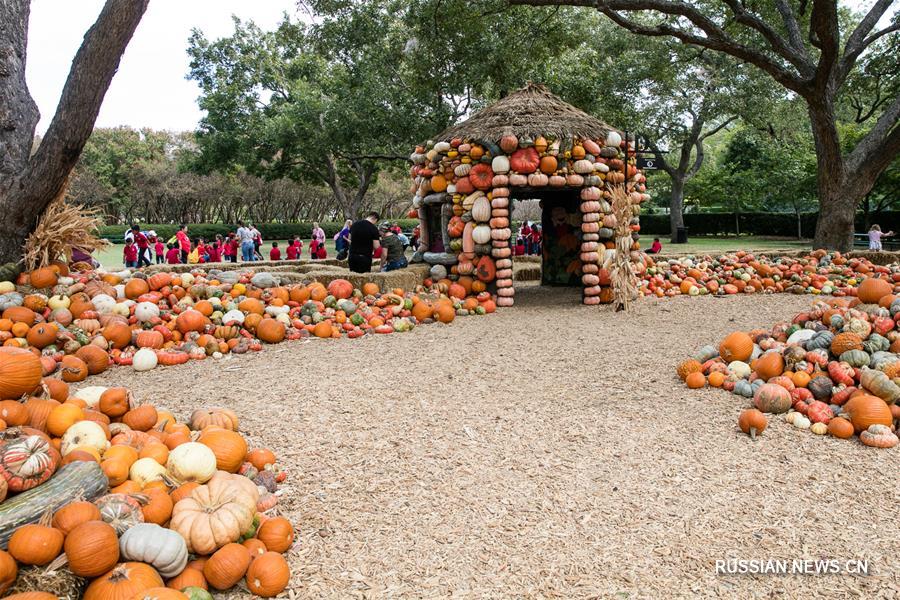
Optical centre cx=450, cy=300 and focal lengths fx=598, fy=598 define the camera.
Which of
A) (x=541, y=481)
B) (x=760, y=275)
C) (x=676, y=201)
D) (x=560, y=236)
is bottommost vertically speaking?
(x=541, y=481)

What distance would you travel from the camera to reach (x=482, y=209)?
34.1ft

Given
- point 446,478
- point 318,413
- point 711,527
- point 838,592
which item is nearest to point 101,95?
point 318,413

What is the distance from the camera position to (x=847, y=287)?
39.1ft

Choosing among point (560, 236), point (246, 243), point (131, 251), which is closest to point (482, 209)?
point (560, 236)

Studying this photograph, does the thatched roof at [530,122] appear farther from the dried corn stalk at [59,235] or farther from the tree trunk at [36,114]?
the dried corn stalk at [59,235]

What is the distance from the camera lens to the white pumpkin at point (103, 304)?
754 centimetres

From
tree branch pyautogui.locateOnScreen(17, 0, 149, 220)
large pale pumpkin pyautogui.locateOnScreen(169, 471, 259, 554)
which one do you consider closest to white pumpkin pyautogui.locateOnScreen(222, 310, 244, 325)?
tree branch pyautogui.locateOnScreen(17, 0, 149, 220)

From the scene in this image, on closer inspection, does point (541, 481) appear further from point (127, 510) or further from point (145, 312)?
point (145, 312)

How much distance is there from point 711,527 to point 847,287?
1100 cm

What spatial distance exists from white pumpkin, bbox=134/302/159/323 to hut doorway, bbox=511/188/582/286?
7572 millimetres

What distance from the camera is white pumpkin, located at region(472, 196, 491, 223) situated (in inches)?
409

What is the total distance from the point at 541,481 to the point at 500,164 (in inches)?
287

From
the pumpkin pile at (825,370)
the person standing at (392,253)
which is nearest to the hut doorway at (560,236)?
the person standing at (392,253)

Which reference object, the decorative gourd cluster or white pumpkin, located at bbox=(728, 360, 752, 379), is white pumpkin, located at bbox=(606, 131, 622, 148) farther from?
white pumpkin, located at bbox=(728, 360, 752, 379)
